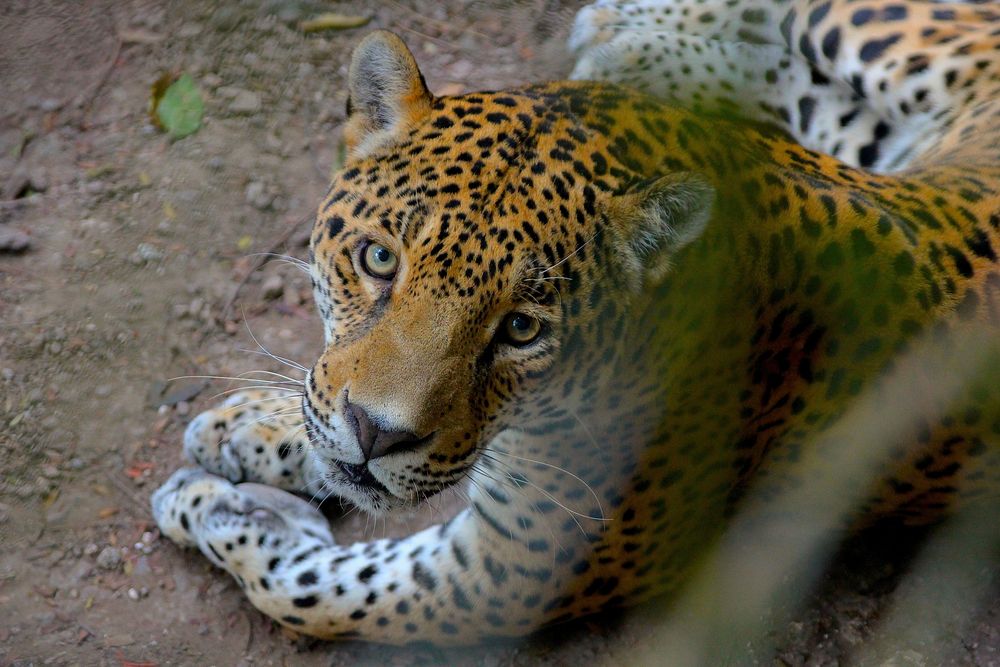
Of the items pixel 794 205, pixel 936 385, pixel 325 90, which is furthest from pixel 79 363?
pixel 936 385

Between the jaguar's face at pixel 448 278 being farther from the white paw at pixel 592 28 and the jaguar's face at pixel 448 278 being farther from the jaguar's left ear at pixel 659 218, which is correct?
the white paw at pixel 592 28

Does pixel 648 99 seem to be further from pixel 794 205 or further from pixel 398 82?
pixel 398 82

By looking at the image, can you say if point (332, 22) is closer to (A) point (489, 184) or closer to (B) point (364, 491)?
(A) point (489, 184)

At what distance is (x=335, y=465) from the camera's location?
3.51m

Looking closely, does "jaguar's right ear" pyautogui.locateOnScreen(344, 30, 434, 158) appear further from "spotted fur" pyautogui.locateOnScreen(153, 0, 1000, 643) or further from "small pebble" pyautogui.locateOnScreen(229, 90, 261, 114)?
"small pebble" pyautogui.locateOnScreen(229, 90, 261, 114)

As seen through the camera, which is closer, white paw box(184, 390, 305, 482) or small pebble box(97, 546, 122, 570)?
small pebble box(97, 546, 122, 570)

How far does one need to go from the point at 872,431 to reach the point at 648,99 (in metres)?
1.41

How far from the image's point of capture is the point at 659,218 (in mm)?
3223

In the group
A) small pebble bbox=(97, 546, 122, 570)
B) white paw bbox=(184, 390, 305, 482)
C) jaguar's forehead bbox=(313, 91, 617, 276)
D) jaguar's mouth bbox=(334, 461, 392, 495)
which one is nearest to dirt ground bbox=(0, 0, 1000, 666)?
small pebble bbox=(97, 546, 122, 570)

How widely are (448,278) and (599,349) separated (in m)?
0.58

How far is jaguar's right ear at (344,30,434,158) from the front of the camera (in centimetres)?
354

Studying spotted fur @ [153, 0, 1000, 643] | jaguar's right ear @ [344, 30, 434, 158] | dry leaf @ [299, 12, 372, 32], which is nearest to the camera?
spotted fur @ [153, 0, 1000, 643]

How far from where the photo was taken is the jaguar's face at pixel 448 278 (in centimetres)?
317

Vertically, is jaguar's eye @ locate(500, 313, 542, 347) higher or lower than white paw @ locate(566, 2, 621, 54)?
higher
